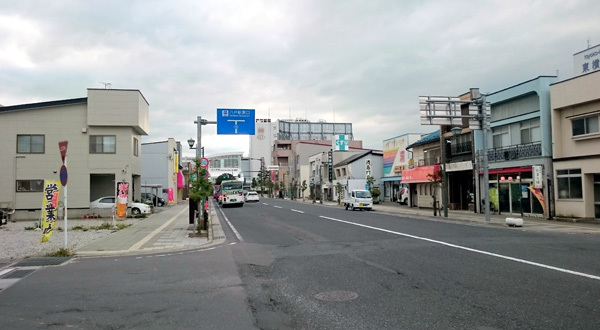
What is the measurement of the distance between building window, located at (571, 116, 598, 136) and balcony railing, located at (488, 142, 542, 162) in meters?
2.21

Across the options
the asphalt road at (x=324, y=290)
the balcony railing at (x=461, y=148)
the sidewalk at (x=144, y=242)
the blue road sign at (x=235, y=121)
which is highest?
the blue road sign at (x=235, y=121)

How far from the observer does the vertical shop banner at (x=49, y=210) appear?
1424cm

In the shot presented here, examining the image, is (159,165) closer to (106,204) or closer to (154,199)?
(154,199)

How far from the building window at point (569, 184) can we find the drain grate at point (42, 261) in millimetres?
23873

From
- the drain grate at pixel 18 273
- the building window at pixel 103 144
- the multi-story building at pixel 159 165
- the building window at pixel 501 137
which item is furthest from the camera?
the multi-story building at pixel 159 165

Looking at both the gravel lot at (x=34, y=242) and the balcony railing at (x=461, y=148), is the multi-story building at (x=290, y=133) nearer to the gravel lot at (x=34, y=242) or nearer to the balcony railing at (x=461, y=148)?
the balcony railing at (x=461, y=148)

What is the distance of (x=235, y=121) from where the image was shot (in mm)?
25609

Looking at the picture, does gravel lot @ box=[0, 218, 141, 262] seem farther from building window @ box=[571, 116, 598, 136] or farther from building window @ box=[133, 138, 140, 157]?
building window @ box=[571, 116, 598, 136]

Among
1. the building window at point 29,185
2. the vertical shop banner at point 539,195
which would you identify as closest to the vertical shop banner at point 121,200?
the building window at point 29,185

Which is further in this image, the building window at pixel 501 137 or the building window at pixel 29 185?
the building window at pixel 501 137

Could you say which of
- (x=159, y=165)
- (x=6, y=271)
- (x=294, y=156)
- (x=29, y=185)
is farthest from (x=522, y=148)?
(x=294, y=156)

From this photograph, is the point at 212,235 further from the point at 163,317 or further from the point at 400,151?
the point at 400,151

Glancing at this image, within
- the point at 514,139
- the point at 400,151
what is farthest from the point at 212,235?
the point at 400,151

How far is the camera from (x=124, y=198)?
89.9 feet
